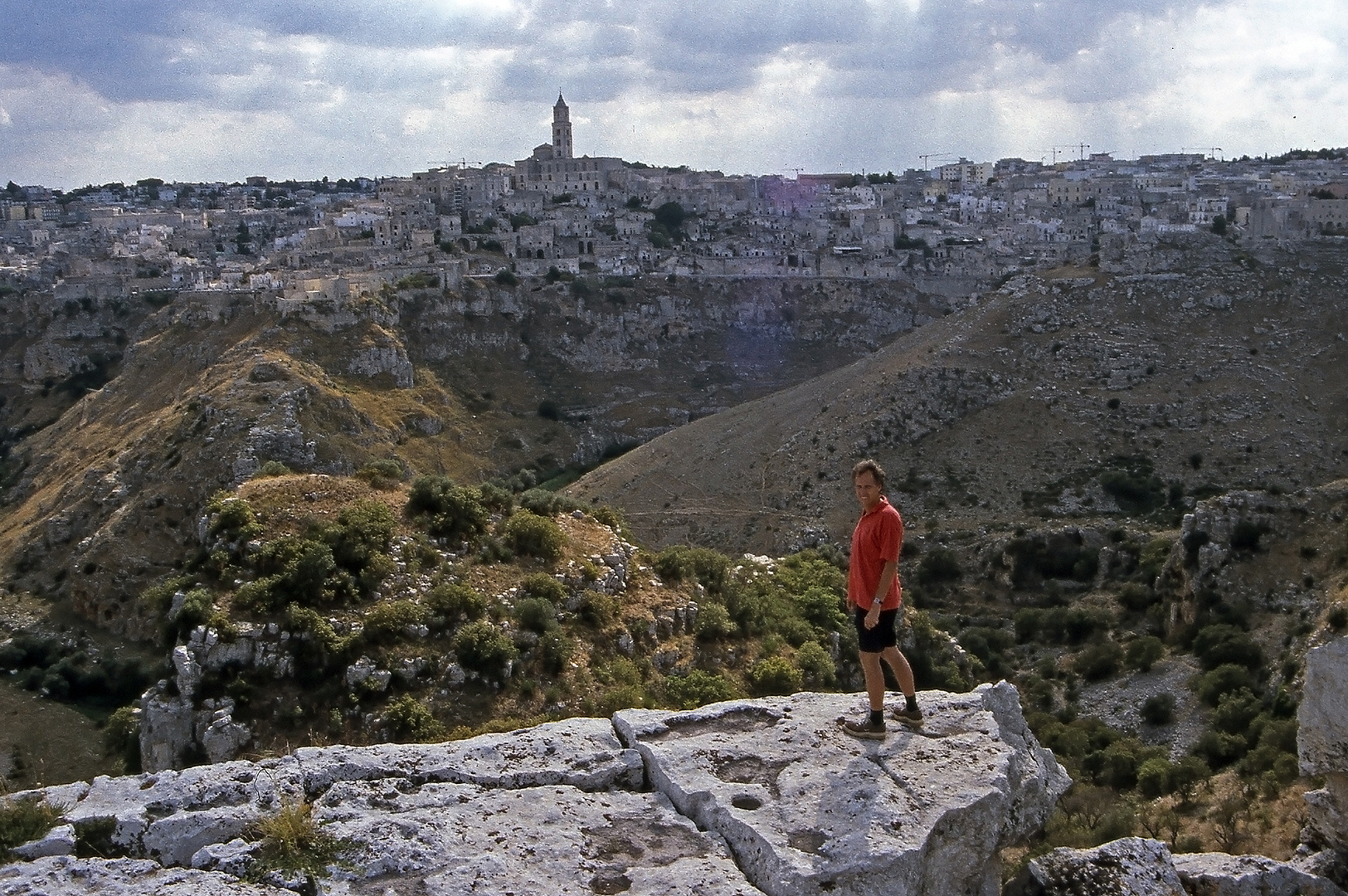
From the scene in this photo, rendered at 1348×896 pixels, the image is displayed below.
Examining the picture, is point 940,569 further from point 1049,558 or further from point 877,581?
point 877,581

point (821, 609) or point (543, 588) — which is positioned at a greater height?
point (543, 588)

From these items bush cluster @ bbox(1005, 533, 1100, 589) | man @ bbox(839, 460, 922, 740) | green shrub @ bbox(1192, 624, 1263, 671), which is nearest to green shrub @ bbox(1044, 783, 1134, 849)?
man @ bbox(839, 460, 922, 740)

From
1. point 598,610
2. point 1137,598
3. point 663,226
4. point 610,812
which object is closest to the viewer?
point 610,812

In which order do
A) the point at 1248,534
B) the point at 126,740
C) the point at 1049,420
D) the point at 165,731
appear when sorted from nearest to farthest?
the point at 165,731 < the point at 126,740 < the point at 1248,534 < the point at 1049,420

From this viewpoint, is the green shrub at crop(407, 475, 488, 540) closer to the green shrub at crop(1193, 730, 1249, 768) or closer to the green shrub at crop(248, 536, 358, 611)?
the green shrub at crop(248, 536, 358, 611)

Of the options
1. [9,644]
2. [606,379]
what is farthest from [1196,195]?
[9,644]

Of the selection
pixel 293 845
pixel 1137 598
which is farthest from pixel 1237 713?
pixel 293 845

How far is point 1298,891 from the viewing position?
19.3ft

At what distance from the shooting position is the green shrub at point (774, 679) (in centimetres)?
1249

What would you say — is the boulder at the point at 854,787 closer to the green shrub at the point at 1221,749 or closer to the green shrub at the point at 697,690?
the green shrub at the point at 697,690

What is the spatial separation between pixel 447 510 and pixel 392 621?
2291 millimetres

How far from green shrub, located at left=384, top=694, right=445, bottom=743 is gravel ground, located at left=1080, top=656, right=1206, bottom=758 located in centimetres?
1169

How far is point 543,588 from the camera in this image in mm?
12570

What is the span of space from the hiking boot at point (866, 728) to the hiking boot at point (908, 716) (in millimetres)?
131
